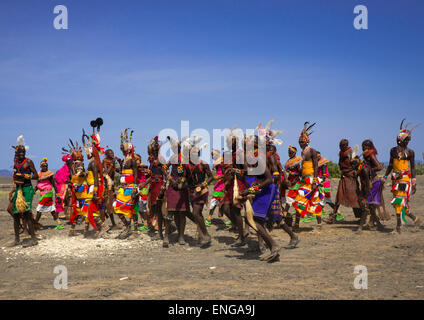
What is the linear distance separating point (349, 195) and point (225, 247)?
4.29 meters

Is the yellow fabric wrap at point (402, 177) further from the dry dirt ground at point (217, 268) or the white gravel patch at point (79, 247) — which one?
the white gravel patch at point (79, 247)

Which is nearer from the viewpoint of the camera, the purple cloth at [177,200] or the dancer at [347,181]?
the purple cloth at [177,200]

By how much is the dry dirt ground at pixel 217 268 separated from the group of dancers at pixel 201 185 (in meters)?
0.46

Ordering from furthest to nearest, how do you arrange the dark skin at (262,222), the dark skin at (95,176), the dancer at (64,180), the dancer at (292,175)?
the dancer at (64,180), the dancer at (292,175), the dark skin at (95,176), the dark skin at (262,222)

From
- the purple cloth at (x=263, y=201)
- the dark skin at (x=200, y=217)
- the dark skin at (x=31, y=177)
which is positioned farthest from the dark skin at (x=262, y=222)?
the dark skin at (x=31, y=177)

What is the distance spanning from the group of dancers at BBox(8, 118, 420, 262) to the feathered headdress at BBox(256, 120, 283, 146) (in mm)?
20

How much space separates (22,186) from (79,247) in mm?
2046

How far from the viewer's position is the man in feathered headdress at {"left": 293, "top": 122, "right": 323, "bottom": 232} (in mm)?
10258

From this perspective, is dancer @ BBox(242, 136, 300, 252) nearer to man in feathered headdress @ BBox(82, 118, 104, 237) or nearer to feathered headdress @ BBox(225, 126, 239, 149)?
feathered headdress @ BBox(225, 126, 239, 149)

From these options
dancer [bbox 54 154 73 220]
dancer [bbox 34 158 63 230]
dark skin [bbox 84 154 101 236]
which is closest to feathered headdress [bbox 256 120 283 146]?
dark skin [bbox 84 154 101 236]

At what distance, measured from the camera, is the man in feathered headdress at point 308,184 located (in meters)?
10.3

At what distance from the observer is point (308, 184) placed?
10359mm

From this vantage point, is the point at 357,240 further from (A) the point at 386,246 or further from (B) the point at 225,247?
(B) the point at 225,247

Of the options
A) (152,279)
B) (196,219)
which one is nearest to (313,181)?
(196,219)
